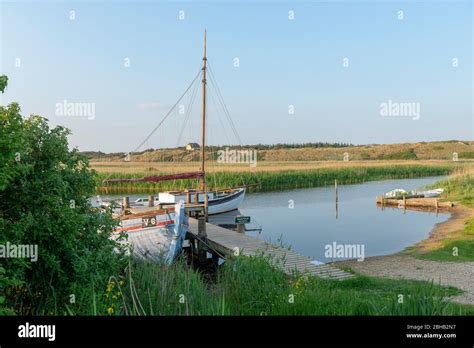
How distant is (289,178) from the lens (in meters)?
46.1

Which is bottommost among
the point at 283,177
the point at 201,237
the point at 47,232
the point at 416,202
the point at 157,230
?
the point at 416,202

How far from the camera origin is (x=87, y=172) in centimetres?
675

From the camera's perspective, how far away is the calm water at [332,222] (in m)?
21.7

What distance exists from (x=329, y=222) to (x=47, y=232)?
74.5 feet

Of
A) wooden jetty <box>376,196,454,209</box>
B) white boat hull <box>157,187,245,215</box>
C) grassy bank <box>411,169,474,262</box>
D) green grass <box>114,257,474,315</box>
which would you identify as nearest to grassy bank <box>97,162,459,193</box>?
white boat hull <box>157,187,245,215</box>

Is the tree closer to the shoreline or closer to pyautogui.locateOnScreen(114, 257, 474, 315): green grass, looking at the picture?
pyautogui.locateOnScreen(114, 257, 474, 315): green grass

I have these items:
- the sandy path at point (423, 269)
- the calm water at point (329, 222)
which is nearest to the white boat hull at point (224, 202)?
the calm water at point (329, 222)

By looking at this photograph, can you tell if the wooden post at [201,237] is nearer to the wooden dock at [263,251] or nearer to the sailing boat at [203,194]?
the wooden dock at [263,251]

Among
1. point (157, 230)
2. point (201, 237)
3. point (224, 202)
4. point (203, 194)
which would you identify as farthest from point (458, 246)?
point (224, 202)

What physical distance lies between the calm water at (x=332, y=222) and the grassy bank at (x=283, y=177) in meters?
3.31

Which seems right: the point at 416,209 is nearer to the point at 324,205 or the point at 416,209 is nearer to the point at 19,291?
the point at 324,205

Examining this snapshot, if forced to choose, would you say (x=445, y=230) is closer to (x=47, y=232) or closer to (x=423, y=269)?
(x=423, y=269)
